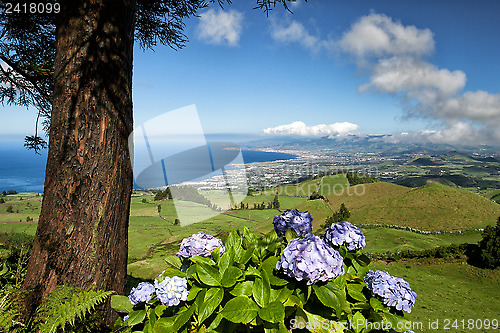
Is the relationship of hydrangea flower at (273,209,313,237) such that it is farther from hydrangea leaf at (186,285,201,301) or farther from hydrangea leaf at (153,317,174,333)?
hydrangea leaf at (153,317,174,333)

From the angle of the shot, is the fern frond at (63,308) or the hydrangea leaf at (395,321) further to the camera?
the hydrangea leaf at (395,321)

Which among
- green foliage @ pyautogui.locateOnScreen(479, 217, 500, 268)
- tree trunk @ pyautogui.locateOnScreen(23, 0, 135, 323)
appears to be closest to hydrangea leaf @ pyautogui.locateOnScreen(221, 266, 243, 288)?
tree trunk @ pyautogui.locateOnScreen(23, 0, 135, 323)

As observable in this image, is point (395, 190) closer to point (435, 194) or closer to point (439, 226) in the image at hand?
point (435, 194)

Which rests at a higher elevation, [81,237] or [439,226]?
[81,237]

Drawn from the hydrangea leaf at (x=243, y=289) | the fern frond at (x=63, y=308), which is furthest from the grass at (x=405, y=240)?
the fern frond at (x=63, y=308)

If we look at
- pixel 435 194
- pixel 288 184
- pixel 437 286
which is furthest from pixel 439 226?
pixel 288 184

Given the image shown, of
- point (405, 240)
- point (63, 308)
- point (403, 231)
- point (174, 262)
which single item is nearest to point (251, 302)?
point (174, 262)

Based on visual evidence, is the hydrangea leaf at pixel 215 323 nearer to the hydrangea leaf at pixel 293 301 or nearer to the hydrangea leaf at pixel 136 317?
the hydrangea leaf at pixel 293 301
